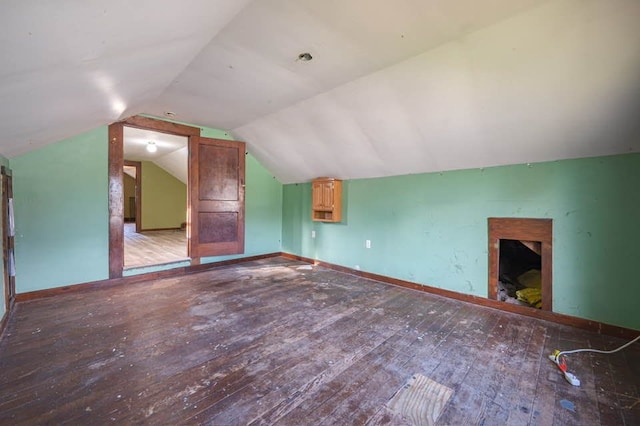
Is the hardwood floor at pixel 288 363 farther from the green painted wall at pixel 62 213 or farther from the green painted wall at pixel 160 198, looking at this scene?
the green painted wall at pixel 160 198

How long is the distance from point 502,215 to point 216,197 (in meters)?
3.78

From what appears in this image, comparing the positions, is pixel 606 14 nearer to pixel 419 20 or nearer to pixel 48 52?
pixel 419 20

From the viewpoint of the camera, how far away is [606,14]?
1.52 m

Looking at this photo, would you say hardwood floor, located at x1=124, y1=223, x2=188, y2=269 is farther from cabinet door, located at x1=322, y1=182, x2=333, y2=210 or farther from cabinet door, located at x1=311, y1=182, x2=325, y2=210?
cabinet door, located at x1=322, y1=182, x2=333, y2=210

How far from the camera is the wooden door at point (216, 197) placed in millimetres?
4004

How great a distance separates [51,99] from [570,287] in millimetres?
4205

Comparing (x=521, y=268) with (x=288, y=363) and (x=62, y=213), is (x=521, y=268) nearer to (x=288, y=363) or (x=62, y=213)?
(x=288, y=363)

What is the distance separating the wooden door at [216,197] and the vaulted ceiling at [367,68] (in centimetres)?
98

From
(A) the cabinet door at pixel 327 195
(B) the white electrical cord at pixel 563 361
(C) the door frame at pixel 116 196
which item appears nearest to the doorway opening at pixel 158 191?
(C) the door frame at pixel 116 196

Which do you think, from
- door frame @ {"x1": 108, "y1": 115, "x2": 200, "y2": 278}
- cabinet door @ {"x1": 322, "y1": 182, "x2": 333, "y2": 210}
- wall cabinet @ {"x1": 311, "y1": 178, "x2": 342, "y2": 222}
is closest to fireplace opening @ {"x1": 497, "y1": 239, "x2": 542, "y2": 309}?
wall cabinet @ {"x1": 311, "y1": 178, "x2": 342, "y2": 222}

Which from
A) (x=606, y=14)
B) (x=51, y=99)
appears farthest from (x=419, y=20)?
(x=51, y=99)

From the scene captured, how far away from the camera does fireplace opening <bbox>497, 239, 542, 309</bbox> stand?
2.72 m

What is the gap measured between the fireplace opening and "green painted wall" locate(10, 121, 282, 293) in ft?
15.1

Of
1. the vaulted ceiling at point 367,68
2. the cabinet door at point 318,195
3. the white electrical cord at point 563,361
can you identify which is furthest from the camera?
the cabinet door at point 318,195
